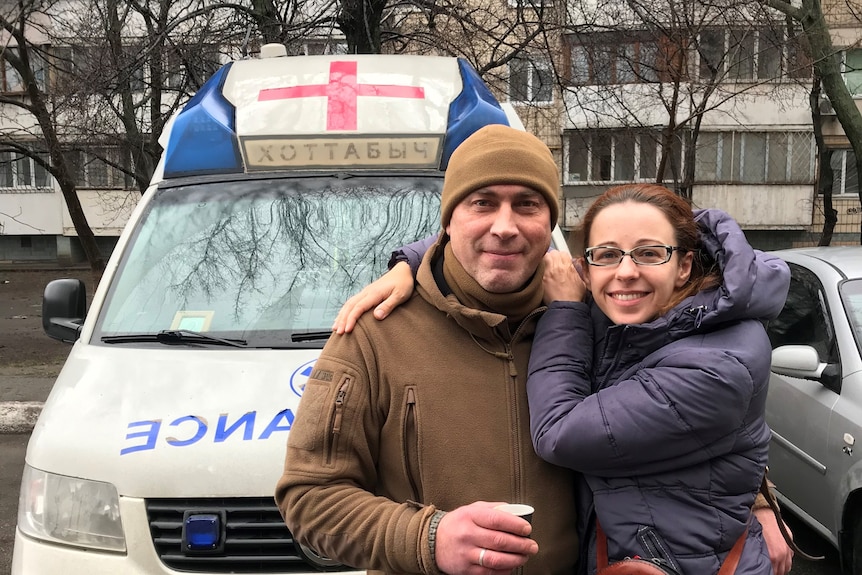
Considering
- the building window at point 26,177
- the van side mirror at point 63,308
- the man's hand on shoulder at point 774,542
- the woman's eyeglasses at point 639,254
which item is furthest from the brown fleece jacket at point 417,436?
the building window at point 26,177

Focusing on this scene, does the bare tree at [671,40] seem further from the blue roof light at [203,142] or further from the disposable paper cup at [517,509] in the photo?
the disposable paper cup at [517,509]

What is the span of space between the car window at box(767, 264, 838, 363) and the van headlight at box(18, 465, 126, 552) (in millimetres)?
3223

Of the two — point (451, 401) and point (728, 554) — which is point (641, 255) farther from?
point (728, 554)

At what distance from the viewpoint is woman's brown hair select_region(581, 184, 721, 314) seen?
1.57m

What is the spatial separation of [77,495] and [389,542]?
1.35 m

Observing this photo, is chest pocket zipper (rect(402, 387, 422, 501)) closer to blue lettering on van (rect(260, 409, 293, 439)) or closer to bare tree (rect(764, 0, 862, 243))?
blue lettering on van (rect(260, 409, 293, 439))

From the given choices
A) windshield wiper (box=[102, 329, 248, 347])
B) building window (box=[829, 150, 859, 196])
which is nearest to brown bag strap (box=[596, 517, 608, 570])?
windshield wiper (box=[102, 329, 248, 347])

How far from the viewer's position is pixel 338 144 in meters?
3.34

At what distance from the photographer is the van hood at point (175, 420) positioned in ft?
7.04

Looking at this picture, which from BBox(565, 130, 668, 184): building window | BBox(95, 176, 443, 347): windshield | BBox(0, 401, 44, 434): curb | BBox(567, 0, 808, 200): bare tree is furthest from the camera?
BBox(565, 130, 668, 184): building window

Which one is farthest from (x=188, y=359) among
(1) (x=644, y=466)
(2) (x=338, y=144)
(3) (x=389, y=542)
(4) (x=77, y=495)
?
(1) (x=644, y=466)

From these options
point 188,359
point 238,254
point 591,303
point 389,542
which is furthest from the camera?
point 238,254

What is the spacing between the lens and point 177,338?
272cm

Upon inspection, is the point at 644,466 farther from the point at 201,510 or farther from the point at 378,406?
the point at 201,510
